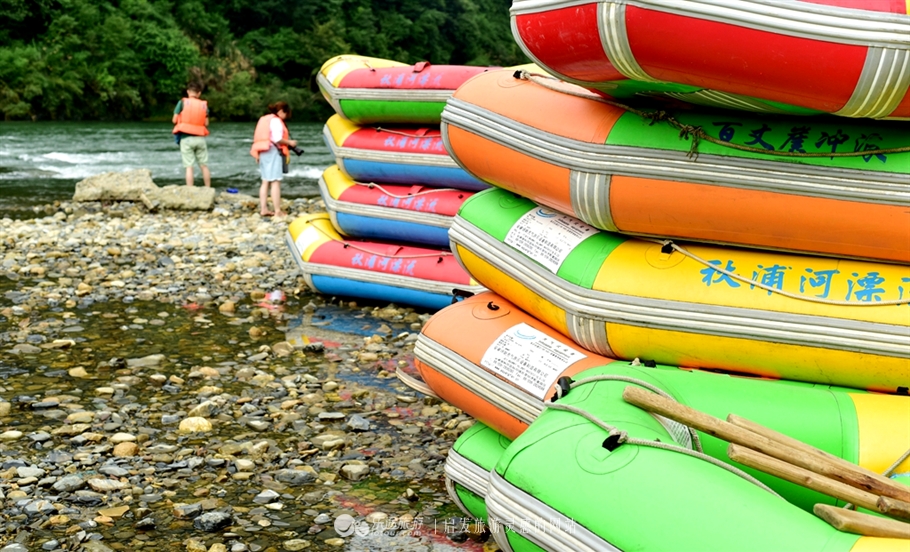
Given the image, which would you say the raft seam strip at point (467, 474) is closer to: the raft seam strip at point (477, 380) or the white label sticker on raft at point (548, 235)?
the raft seam strip at point (477, 380)

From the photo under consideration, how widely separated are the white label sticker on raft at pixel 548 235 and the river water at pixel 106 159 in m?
9.91

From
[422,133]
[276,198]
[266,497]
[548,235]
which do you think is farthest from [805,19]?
[276,198]

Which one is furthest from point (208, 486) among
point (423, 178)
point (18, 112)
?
point (18, 112)

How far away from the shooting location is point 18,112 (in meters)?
32.0

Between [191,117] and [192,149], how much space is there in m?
0.47

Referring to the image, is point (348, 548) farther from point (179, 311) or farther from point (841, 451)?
point (179, 311)

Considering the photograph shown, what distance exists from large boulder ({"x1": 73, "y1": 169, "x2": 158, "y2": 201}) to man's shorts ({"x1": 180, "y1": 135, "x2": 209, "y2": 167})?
594mm

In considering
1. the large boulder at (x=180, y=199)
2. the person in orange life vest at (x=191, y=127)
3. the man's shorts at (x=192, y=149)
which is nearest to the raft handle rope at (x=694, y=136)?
the large boulder at (x=180, y=199)

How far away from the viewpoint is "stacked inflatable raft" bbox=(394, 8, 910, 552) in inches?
87.5

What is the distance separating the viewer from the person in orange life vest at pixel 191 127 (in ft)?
40.4

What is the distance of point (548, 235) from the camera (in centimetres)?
345

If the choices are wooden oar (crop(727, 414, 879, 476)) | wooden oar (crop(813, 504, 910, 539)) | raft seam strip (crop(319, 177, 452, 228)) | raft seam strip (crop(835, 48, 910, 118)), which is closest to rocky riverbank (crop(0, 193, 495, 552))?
raft seam strip (crop(319, 177, 452, 228))

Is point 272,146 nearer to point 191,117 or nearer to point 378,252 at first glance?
point 191,117

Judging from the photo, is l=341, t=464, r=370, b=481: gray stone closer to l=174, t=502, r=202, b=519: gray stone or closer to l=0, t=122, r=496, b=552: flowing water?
l=0, t=122, r=496, b=552: flowing water
